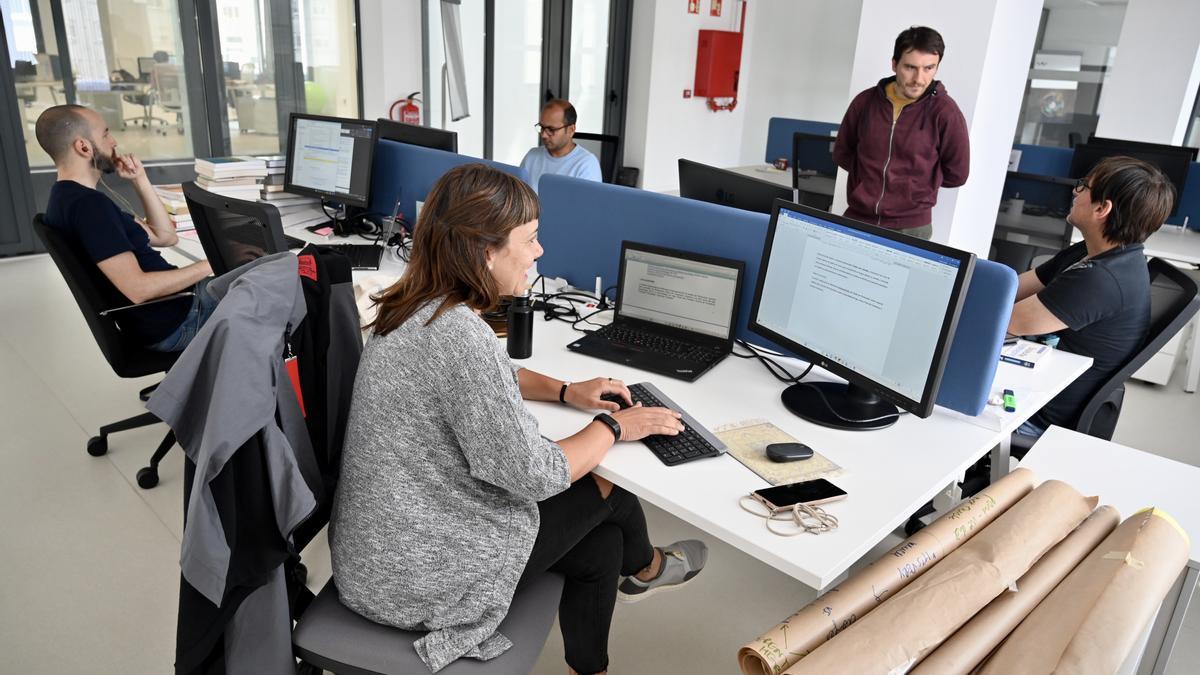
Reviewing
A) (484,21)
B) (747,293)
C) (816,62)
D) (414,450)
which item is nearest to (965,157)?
(747,293)

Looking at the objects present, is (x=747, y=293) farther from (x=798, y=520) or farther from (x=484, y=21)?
(x=484, y=21)

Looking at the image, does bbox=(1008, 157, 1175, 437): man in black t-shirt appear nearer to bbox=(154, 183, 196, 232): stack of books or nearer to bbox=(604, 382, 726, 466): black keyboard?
bbox=(604, 382, 726, 466): black keyboard

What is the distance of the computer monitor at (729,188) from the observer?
7.89ft

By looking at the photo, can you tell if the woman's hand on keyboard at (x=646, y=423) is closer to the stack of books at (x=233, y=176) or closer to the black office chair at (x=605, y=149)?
the stack of books at (x=233, y=176)

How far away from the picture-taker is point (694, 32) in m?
7.24

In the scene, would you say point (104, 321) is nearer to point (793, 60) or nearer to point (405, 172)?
point (405, 172)

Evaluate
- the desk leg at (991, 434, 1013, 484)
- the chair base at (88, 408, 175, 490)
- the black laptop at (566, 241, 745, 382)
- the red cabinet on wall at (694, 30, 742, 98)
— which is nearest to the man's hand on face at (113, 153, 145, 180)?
the chair base at (88, 408, 175, 490)

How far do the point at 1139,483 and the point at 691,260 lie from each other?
113cm

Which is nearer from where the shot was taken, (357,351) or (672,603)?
(357,351)

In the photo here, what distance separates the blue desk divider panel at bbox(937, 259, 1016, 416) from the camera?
1707mm

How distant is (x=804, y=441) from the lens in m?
1.69

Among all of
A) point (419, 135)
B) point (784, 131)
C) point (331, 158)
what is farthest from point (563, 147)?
point (784, 131)

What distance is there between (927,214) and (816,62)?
542 centimetres

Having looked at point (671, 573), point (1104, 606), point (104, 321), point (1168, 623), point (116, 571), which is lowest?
point (116, 571)
